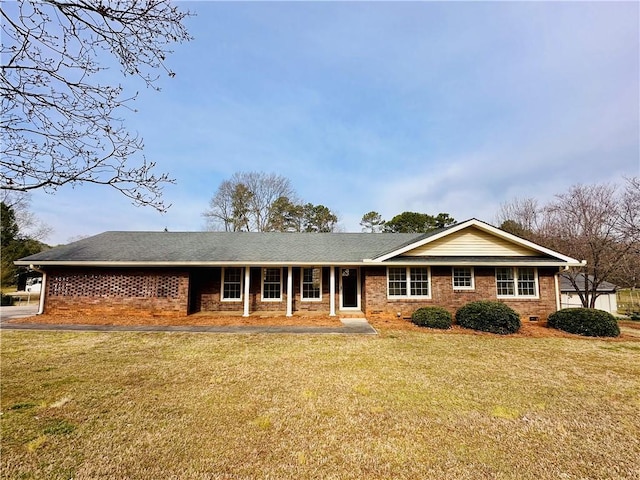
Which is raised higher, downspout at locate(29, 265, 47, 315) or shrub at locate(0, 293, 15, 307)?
downspout at locate(29, 265, 47, 315)

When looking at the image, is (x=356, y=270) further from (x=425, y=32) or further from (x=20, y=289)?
(x=20, y=289)

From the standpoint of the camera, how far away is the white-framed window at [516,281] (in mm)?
12898

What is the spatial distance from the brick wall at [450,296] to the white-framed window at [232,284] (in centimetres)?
587

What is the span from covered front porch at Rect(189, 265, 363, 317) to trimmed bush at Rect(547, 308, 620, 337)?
763cm

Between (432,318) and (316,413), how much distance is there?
25.9 ft

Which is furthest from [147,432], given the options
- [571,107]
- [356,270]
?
[571,107]

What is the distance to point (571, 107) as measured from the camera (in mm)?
13703

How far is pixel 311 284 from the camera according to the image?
1415 centimetres

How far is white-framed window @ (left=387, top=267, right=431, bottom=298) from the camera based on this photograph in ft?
42.3

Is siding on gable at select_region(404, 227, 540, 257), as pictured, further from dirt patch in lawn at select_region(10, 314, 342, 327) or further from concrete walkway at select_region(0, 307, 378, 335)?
dirt patch in lawn at select_region(10, 314, 342, 327)

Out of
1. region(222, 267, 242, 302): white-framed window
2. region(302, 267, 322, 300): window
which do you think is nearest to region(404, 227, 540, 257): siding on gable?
region(302, 267, 322, 300): window

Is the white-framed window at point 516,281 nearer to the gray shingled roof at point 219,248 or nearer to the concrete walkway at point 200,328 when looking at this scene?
the gray shingled roof at point 219,248

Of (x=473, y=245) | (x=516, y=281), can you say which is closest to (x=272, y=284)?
(x=473, y=245)

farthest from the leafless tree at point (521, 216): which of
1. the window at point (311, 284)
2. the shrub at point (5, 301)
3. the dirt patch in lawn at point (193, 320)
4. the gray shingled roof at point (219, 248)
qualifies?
the shrub at point (5, 301)
